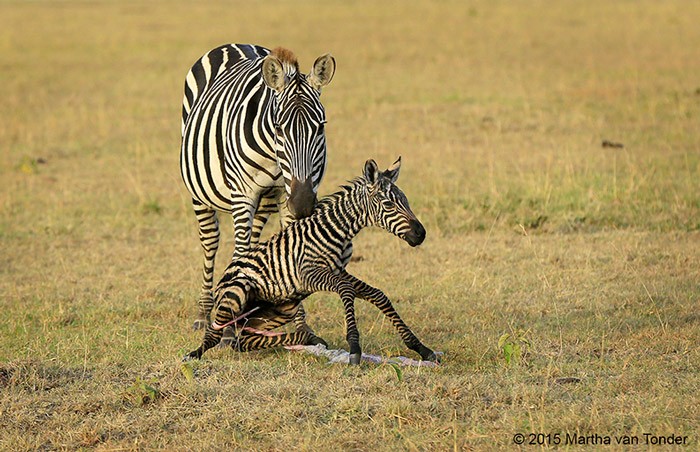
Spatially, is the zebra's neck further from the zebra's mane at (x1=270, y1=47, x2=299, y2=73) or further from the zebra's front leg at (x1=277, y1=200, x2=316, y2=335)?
the zebra's mane at (x1=270, y1=47, x2=299, y2=73)

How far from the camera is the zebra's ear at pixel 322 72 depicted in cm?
632

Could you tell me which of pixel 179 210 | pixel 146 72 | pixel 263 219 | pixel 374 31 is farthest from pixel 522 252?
pixel 374 31

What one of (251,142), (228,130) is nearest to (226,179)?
(228,130)

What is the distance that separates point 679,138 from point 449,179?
3586mm

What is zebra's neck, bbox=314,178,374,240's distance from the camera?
19.7ft

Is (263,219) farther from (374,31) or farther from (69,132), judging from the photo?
(374,31)

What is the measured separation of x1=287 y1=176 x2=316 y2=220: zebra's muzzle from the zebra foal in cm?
16

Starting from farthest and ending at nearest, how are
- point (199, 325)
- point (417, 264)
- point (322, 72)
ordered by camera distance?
1. point (417, 264)
2. point (199, 325)
3. point (322, 72)

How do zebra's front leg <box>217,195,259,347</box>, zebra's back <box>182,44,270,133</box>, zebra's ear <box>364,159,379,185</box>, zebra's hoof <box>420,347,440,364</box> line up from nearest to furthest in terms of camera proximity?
zebra's hoof <box>420,347,440,364</box> → zebra's ear <box>364,159,379,185</box> → zebra's front leg <box>217,195,259,347</box> → zebra's back <box>182,44,270,133</box>

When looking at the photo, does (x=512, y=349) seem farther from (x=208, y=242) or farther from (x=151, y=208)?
(x=151, y=208)

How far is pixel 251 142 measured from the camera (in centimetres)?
643

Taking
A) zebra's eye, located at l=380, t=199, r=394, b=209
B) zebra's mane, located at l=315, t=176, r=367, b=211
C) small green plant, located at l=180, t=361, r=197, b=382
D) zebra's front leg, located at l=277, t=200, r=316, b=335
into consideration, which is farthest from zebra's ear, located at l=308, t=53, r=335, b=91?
small green plant, located at l=180, t=361, r=197, b=382

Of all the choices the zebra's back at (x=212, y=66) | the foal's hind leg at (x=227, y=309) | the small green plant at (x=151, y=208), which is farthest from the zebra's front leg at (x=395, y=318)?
the small green plant at (x=151, y=208)

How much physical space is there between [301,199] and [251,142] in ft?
2.50
